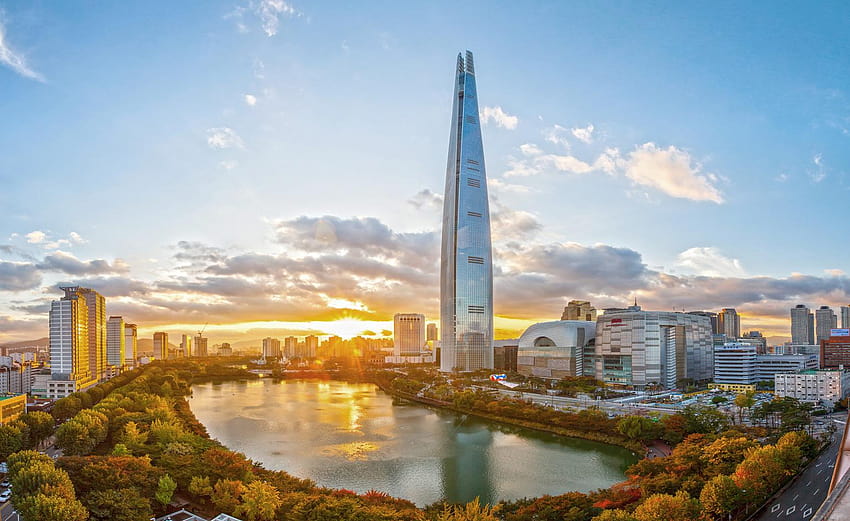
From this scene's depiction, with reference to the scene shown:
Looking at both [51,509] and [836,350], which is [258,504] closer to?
[51,509]

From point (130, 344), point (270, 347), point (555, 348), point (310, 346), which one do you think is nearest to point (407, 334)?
point (310, 346)

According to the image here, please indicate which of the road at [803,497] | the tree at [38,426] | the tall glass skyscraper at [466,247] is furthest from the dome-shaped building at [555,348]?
the tree at [38,426]

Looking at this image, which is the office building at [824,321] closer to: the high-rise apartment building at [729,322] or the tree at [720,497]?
the high-rise apartment building at [729,322]

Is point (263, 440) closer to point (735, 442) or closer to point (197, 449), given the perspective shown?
point (197, 449)

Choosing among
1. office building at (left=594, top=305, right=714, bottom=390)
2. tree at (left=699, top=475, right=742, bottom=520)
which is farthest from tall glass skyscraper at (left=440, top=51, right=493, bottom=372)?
tree at (left=699, top=475, right=742, bottom=520)

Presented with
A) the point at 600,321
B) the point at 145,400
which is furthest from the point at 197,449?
the point at 600,321

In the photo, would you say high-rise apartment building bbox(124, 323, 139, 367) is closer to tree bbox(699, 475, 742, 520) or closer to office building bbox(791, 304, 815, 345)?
tree bbox(699, 475, 742, 520)
